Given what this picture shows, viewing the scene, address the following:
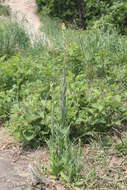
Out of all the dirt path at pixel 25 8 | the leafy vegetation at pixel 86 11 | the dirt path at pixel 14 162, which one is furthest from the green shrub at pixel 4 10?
the dirt path at pixel 14 162

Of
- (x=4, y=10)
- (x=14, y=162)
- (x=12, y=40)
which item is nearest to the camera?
(x=14, y=162)

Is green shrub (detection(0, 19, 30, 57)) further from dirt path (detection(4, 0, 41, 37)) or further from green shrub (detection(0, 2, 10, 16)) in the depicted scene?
dirt path (detection(4, 0, 41, 37))

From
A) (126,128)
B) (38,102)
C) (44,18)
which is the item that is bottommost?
(44,18)

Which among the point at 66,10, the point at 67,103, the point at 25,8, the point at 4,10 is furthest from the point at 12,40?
the point at 25,8

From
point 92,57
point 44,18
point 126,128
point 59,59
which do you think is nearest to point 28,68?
point 59,59

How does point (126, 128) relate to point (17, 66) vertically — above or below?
below

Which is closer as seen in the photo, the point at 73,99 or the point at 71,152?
the point at 71,152

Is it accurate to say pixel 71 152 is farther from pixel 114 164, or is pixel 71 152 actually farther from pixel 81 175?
pixel 114 164

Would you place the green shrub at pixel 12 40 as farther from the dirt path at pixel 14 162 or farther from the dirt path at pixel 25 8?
the dirt path at pixel 25 8

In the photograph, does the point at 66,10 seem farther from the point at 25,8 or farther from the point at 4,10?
the point at 4,10

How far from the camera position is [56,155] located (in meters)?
3.52

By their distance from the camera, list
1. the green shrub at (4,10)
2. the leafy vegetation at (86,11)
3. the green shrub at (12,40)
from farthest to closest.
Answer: the green shrub at (4,10)
the leafy vegetation at (86,11)
the green shrub at (12,40)

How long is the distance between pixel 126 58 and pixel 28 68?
1501mm

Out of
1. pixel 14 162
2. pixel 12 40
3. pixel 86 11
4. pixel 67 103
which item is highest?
pixel 67 103
